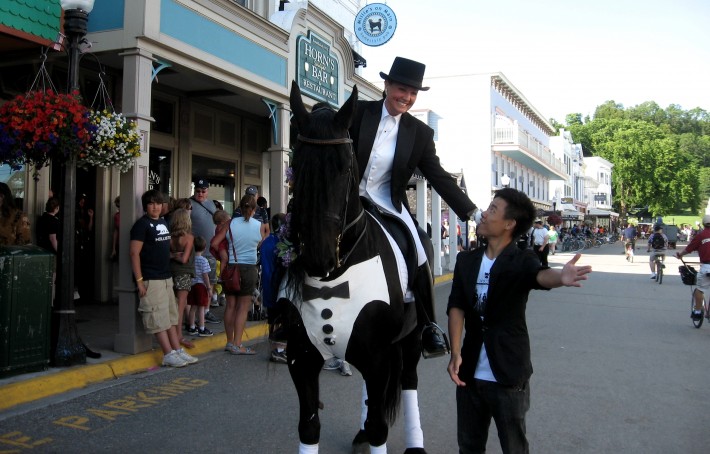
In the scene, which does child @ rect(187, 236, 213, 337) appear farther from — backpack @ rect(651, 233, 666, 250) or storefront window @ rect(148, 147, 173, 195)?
backpack @ rect(651, 233, 666, 250)

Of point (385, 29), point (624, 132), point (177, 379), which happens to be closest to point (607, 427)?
point (177, 379)

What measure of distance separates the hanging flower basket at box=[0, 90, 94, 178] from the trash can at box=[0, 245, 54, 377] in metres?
1.05

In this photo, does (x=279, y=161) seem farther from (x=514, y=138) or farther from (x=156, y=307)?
(x=514, y=138)

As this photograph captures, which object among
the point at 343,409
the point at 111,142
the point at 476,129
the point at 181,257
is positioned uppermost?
the point at 476,129

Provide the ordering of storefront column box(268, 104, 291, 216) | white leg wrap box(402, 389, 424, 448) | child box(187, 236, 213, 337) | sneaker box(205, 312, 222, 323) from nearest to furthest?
white leg wrap box(402, 389, 424, 448) < child box(187, 236, 213, 337) < sneaker box(205, 312, 222, 323) < storefront column box(268, 104, 291, 216)

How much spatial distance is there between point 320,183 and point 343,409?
3.30 metres

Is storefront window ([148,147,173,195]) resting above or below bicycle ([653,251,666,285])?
above

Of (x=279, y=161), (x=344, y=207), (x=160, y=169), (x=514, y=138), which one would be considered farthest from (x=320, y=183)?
(x=514, y=138)

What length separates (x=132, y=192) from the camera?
7145 mm

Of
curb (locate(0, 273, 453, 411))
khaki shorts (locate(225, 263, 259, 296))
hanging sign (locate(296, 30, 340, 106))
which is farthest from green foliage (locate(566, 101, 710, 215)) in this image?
curb (locate(0, 273, 453, 411))

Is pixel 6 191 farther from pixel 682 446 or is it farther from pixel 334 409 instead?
pixel 682 446

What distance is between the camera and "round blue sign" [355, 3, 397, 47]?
14945 mm

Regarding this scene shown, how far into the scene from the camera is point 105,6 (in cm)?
743

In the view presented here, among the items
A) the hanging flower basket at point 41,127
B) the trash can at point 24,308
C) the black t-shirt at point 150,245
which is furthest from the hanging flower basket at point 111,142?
the trash can at point 24,308
